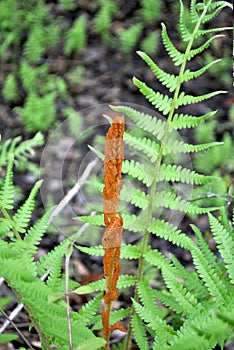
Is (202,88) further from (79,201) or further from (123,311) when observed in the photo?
(123,311)

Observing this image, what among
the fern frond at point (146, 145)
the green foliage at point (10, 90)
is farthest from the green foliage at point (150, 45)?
the fern frond at point (146, 145)

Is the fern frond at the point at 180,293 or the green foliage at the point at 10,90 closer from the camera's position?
the fern frond at the point at 180,293

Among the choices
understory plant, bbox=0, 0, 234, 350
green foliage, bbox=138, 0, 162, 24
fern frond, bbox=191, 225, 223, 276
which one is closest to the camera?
understory plant, bbox=0, 0, 234, 350

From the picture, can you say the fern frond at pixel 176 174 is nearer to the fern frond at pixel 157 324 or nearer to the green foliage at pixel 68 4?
the fern frond at pixel 157 324

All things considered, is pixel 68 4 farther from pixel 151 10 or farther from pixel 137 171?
pixel 137 171

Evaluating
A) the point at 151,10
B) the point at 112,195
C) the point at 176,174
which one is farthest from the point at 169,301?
the point at 151,10

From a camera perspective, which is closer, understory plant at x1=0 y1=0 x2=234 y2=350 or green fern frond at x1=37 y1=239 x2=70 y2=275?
understory plant at x1=0 y1=0 x2=234 y2=350

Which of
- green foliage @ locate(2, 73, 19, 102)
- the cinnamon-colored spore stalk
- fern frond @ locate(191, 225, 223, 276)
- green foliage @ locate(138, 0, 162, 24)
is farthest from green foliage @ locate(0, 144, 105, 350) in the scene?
green foliage @ locate(138, 0, 162, 24)

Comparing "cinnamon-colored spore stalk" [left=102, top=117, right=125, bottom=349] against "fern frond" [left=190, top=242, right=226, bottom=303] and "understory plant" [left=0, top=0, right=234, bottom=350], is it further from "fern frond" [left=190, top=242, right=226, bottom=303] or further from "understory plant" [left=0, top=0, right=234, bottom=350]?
"fern frond" [left=190, top=242, right=226, bottom=303]

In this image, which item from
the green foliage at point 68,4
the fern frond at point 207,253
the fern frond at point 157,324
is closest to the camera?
the fern frond at point 157,324

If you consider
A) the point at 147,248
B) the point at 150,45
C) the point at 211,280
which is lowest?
the point at 150,45

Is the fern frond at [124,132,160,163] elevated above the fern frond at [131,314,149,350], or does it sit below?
above

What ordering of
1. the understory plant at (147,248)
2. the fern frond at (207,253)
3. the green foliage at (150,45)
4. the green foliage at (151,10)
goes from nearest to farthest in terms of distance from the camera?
the understory plant at (147,248) → the fern frond at (207,253) → the green foliage at (150,45) → the green foliage at (151,10)
